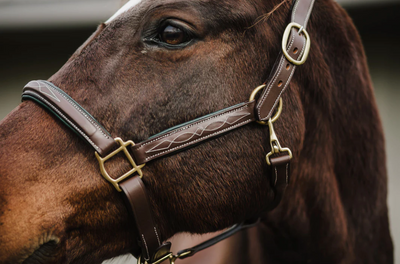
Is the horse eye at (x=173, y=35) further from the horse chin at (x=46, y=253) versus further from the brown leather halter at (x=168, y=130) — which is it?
the horse chin at (x=46, y=253)

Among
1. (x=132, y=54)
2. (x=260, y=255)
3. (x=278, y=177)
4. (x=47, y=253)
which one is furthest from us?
(x=260, y=255)

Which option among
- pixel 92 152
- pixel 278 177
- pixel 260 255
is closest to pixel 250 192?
pixel 278 177

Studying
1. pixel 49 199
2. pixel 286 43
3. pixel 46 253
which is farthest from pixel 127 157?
pixel 286 43

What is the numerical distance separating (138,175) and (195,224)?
329 mm

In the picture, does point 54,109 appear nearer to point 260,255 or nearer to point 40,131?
point 40,131

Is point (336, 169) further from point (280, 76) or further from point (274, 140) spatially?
point (280, 76)

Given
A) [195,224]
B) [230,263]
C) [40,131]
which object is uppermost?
[40,131]

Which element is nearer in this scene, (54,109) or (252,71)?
(54,109)

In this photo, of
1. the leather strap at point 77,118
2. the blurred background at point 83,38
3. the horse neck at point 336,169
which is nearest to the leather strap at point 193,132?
the leather strap at point 77,118

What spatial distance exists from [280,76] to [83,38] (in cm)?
517

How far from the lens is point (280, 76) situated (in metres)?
1.44

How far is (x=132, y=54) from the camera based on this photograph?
137 cm

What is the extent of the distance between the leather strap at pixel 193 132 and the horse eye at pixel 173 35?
12.7 inches

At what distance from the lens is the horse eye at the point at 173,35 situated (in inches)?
53.6
